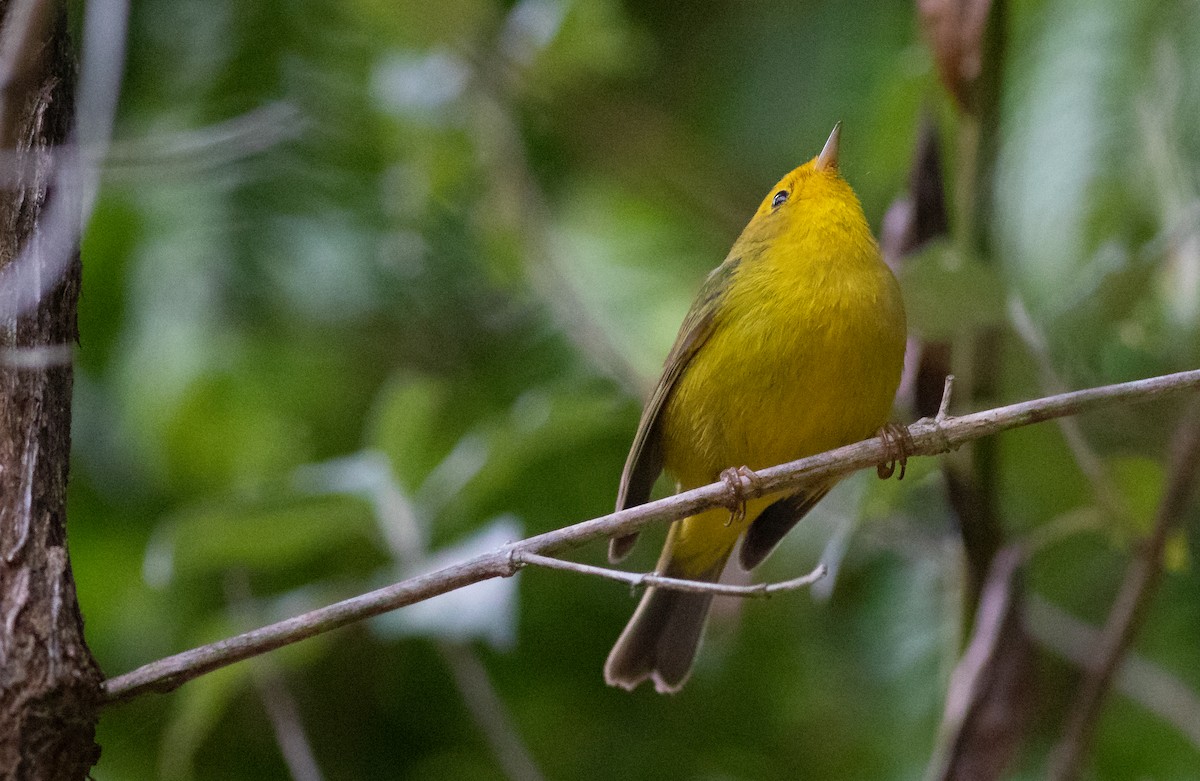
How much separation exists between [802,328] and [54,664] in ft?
6.12

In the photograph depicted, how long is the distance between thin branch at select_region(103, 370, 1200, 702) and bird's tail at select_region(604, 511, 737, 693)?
3.14 ft

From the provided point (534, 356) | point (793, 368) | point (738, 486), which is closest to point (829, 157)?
point (793, 368)

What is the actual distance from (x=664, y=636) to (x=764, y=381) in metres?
0.82

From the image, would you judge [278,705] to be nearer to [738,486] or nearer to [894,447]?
[738,486]

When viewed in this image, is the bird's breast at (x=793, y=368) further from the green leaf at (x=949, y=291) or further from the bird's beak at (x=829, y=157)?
the bird's beak at (x=829, y=157)

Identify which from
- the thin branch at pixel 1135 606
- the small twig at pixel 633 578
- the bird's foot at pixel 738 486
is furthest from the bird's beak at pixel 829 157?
the small twig at pixel 633 578

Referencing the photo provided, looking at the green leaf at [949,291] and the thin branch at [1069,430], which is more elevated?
the green leaf at [949,291]

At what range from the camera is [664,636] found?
3494 mm

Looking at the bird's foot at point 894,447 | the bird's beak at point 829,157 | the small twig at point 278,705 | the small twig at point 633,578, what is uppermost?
the bird's beak at point 829,157

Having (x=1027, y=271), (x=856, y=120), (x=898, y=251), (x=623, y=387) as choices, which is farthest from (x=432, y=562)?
(x=856, y=120)

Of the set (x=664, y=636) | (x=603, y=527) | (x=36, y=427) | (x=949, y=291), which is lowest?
(x=664, y=636)

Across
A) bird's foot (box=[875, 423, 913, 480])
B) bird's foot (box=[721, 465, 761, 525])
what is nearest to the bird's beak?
bird's foot (box=[875, 423, 913, 480])

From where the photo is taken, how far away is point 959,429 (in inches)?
93.0

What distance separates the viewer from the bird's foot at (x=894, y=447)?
2672 millimetres
